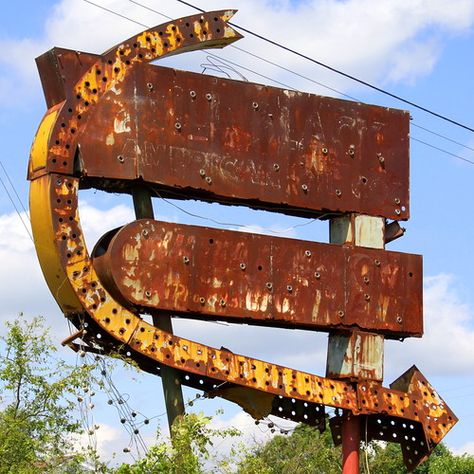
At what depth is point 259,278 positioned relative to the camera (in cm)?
1714

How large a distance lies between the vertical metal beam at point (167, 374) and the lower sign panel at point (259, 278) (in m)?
0.22

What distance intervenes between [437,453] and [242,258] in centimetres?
5162

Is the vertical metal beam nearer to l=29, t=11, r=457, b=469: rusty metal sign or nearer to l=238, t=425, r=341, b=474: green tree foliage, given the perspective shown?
l=29, t=11, r=457, b=469: rusty metal sign

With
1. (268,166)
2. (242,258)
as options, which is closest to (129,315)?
(242,258)

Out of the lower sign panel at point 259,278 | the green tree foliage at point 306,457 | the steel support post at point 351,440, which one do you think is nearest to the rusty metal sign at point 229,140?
the lower sign panel at point 259,278

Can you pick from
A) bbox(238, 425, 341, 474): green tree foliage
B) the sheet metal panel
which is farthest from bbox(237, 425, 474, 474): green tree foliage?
the sheet metal panel

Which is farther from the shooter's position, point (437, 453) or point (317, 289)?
point (437, 453)

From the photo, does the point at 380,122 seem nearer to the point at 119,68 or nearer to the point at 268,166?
the point at 268,166

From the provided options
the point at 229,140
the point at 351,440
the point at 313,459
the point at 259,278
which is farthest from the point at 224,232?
the point at 313,459

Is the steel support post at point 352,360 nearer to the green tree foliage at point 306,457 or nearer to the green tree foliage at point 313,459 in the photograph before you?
the green tree foliage at point 313,459

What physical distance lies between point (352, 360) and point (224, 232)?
245cm

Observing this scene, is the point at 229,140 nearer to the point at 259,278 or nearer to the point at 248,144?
the point at 248,144

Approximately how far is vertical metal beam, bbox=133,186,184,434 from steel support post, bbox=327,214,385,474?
2343 mm

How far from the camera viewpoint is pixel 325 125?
59.4 ft
